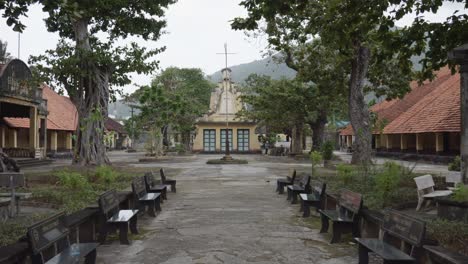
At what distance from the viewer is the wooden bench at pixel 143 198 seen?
9.75 metres

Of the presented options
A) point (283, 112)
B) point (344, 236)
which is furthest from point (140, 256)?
point (283, 112)

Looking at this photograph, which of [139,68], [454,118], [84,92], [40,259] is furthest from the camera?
[454,118]

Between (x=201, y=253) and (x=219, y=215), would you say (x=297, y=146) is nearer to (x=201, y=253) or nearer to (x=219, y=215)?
(x=219, y=215)

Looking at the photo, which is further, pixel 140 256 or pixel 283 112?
pixel 283 112

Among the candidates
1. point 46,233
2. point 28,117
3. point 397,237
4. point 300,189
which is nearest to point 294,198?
point 300,189

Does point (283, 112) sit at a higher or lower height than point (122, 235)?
higher

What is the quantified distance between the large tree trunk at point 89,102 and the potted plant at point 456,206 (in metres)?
14.9

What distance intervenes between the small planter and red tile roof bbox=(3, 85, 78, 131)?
29304mm

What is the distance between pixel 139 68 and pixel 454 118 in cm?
1681

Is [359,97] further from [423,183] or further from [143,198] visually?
[143,198]

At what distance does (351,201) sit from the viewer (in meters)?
7.58

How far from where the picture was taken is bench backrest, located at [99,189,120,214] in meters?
7.09

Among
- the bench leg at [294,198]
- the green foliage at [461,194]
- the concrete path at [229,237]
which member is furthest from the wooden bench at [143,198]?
the green foliage at [461,194]

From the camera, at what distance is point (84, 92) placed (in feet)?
69.3
